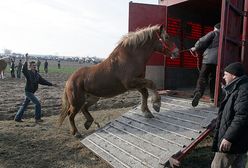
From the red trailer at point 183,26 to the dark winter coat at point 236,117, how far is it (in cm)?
266

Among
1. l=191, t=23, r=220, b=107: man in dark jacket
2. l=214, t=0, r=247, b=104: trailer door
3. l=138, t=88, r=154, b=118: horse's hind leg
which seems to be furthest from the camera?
l=138, t=88, r=154, b=118: horse's hind leg

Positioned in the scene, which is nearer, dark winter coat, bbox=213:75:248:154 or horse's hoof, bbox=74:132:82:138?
dark winter coat, bbox=213:75:248:154

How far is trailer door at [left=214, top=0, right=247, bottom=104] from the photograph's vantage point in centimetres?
551

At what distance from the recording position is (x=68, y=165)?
18.6 feet

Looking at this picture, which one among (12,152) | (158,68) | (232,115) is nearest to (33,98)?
(12,152)

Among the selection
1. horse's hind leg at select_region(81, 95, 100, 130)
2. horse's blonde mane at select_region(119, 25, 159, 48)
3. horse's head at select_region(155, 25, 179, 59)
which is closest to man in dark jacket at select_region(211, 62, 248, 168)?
horse's head at select_region(155, 25, 179, 59)

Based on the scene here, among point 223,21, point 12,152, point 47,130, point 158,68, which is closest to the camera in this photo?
point 223,21

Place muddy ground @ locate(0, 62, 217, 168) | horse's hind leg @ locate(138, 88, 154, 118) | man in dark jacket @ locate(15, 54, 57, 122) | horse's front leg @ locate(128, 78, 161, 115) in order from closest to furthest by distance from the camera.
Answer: muddy ground @ locate(0, 62, 217, 168)
horse's front leg @ locate(128, 78, 161, 115)
horse's hind leg @ locate(138, 88, 154, 118)
man in dark jacket @ locate(15, 54, 57, 122)

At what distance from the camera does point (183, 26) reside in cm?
930

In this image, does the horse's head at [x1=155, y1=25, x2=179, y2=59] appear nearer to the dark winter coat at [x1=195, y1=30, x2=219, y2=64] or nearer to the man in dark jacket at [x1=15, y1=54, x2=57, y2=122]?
the dark winter coat at [x1=195, y1=30, x2=219, y2=64]

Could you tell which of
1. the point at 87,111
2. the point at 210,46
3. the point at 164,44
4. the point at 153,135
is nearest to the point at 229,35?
the point at 210,46

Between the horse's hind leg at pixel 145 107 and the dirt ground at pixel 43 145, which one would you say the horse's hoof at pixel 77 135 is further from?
the horse's hind leg at pixel 145 107

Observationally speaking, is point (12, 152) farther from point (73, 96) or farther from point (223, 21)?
point (223, 21)

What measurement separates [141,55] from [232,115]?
3.19 m
